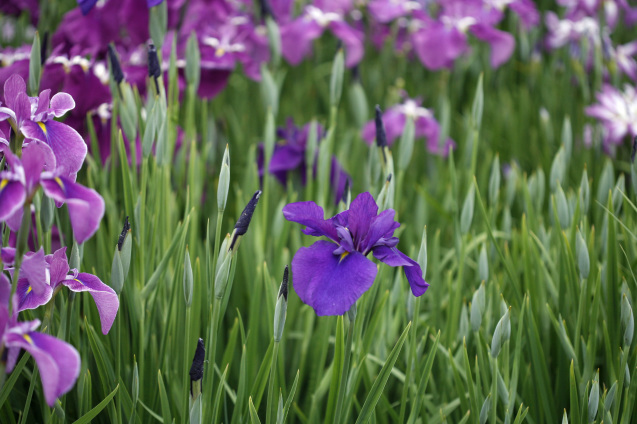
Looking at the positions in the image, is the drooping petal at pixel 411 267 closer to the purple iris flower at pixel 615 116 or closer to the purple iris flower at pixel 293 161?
the purple iris flower at pixel 293 161

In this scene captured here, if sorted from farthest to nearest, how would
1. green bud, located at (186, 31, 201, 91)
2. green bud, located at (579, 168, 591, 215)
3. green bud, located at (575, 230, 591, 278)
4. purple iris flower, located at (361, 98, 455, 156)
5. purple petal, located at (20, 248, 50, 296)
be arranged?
purple iris flower, located at (361, 98, 455, 156) < green bud, located at (186, 31, 201, 91) < green bud, located at (579, 168, 591, 215) < green bud, located at (575, 230, 591, 278) < purple petal, located at (20, 248, 50, 296)

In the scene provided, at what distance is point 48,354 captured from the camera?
664 millimetres

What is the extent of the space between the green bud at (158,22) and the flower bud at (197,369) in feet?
3.21

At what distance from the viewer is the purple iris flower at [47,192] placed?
687 mm

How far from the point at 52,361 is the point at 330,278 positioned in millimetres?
Result: 404

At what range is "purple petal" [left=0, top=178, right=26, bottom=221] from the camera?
26.3 inches

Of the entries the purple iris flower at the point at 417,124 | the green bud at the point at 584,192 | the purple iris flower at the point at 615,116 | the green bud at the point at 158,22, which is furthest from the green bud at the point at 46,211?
the purple iris flower at the point at 615,116

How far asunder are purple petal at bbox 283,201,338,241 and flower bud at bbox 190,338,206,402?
0.81 ft

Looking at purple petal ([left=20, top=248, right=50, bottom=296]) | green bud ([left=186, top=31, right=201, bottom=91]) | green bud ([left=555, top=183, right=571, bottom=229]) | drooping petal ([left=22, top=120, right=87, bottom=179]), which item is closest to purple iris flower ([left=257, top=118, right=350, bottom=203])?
green bud ([left=186, top=31, right=201, bottom=91])

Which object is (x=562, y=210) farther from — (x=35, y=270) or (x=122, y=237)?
(x=35, y=270)

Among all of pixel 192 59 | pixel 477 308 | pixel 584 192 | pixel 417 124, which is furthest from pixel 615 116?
pixel 192 59

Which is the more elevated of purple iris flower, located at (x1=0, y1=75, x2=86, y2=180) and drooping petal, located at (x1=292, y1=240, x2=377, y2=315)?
purple iris flower, located at (x1=0, y1=75, x2=86, y2=180)

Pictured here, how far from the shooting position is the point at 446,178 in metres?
2.26

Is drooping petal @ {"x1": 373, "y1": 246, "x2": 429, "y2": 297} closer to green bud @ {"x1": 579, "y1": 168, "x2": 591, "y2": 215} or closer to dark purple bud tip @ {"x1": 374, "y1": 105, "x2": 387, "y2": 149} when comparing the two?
dark purple bud tip @ {"x1": 374, "y1": 105, "x2": 387, "y2": 149}
